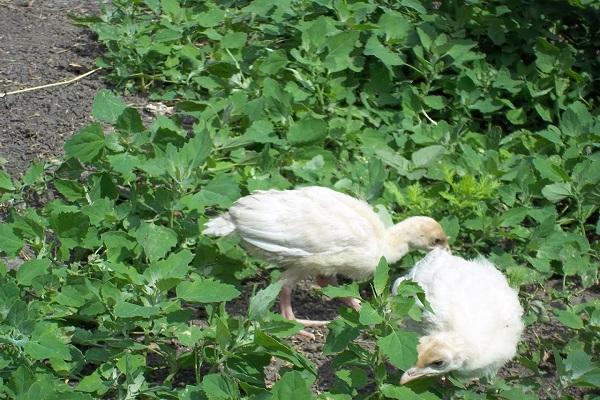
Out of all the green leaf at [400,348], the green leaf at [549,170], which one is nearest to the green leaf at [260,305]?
the green leaf at [400,348]

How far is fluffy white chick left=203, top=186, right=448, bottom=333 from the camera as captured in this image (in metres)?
5.18

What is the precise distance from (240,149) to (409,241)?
47.9 inches

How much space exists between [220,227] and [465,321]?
1.29 meters

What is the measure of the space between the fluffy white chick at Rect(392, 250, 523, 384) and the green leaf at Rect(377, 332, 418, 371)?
7.9 inches

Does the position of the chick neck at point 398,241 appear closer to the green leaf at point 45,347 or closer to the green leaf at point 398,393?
the green leaf at point 398,393

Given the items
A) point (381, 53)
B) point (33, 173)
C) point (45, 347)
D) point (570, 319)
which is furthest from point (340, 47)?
point (45, 347)

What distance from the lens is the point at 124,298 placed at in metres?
4.65

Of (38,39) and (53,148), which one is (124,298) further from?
(38,39)

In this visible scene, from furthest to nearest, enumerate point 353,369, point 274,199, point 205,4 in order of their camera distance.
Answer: point 205,4, point 274,199, point 353,369

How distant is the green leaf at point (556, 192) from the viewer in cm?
608

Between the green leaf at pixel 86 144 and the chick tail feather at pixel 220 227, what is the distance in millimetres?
701

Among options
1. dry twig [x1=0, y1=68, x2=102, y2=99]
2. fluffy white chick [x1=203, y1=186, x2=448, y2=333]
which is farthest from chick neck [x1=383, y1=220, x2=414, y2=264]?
dry twig [x1=0, y1=68, x2=102, y2=99]

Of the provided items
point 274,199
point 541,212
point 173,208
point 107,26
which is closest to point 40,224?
point 173,208

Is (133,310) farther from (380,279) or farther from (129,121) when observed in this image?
(129,121)
